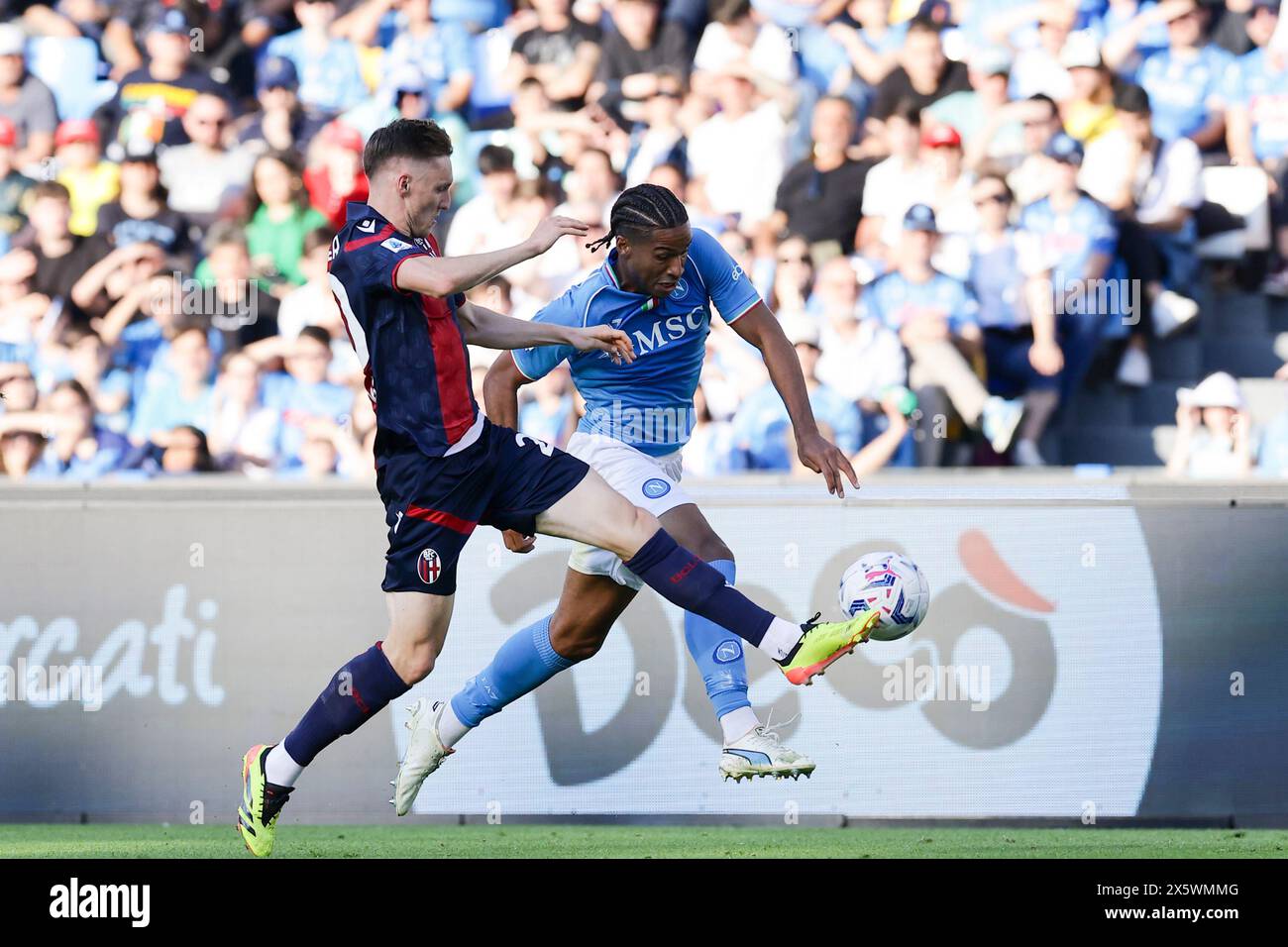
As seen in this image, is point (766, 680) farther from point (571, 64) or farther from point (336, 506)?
point (571, 64)

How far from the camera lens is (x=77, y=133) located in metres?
12.6

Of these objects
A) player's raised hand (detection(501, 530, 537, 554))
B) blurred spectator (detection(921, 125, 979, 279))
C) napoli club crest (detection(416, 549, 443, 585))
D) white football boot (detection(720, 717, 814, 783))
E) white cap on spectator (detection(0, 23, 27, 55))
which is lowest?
white football boot (detection(720, 717, 814, 783))

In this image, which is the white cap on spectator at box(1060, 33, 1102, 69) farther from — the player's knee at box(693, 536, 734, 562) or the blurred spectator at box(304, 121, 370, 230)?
the player's knee at box(693, 536, 734, 562)

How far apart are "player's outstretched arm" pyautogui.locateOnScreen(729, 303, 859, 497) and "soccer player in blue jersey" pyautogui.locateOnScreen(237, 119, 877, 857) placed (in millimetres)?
558

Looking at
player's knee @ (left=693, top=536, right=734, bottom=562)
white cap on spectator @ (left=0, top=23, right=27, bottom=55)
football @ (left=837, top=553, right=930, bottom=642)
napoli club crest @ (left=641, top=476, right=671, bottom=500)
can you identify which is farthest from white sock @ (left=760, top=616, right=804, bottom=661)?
white cap on spectator @ (left=0, top=23, right=27, bottom=55)

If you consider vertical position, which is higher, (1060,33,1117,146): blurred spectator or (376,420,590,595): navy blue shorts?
(1060,33,1117,146): blurred spectator

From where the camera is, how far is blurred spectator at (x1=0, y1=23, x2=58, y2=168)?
1279 centimetres

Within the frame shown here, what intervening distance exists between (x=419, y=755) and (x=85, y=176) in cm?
672

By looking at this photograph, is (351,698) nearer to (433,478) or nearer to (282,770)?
(282,770)

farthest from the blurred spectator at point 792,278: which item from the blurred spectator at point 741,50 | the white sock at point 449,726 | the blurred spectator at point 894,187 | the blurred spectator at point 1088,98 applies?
the white sock at point 449,726

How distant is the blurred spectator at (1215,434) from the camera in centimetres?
1023
